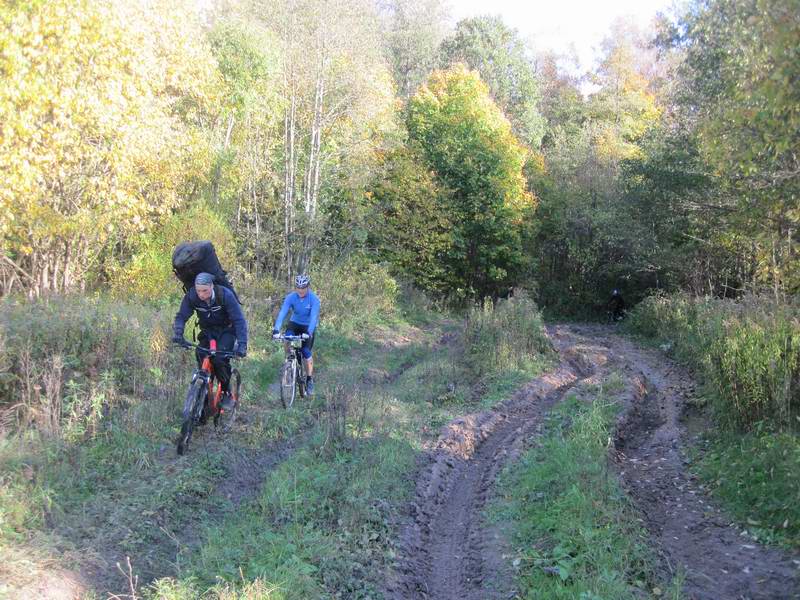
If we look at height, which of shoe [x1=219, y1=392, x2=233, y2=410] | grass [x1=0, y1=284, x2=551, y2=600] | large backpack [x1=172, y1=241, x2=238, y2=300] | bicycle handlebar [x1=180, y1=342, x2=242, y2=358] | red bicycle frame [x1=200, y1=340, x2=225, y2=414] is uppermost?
large backpack [x1=172, y1=241, x2=238, y2=300]

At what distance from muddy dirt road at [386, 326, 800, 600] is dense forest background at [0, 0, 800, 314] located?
416 cm

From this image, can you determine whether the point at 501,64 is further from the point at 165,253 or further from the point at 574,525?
the point at 574,525

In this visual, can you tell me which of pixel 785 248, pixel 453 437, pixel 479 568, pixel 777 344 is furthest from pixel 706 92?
pixel 479 568

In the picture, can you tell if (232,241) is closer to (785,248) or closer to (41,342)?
(41,342)

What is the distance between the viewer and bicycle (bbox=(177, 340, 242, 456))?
24.3ft

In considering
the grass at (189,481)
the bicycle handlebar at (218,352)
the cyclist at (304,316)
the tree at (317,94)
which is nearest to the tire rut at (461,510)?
the grass at (189,481)

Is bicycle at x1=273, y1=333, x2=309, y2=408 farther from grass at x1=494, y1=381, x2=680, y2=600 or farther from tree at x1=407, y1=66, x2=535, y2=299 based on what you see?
tree at x1=407, y1=66, x2=535, y2=299

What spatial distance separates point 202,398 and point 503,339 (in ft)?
27.9

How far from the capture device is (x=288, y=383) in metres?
10.0

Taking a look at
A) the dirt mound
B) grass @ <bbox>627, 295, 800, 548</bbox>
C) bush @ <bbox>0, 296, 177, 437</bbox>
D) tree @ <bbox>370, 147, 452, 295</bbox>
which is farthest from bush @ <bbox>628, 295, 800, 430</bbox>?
tree @ <bbox>370, 147, 452, 295</bbox>

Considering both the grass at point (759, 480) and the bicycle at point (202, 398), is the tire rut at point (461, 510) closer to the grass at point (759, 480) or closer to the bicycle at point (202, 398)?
the grass at point (759, 480)

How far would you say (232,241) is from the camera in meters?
16.6

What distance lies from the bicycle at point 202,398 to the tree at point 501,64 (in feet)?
115

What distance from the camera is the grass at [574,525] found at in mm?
5445
